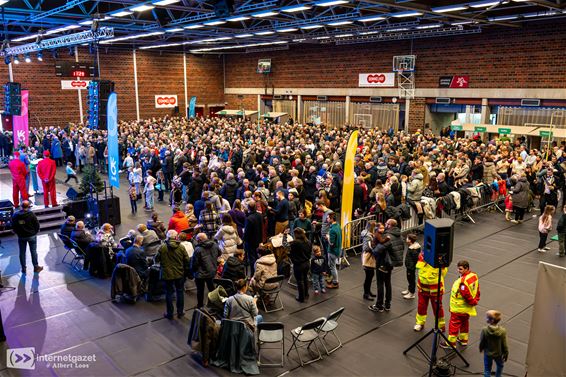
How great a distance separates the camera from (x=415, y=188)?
1075cm

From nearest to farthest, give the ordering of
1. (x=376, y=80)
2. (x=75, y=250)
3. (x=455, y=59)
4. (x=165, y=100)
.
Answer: (x=75, y=250)
(x=455, y=59)
(x=376, y=80)
(x=165, y=100)

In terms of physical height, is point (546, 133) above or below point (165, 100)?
below

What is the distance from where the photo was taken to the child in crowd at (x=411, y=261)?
7.11 meters

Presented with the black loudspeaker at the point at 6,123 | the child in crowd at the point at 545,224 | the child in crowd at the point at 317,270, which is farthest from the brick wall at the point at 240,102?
the child in crowd at the point at 317,270

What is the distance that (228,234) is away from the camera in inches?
311

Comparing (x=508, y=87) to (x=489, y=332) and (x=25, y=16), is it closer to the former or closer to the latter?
(x=489, y=332)

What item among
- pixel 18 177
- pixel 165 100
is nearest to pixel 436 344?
pixel 18 177

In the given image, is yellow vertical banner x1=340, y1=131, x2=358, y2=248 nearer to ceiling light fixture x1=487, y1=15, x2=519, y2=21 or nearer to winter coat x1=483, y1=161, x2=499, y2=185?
winter coat x1=483, y1=161, x2=499, y2=185

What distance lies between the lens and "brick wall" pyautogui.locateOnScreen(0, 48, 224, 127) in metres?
27.4

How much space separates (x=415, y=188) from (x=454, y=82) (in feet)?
45.4

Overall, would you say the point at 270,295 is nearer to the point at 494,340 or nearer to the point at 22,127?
the point at 494,340

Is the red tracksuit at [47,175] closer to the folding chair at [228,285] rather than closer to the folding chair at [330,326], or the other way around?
the folding chair at [228,285]

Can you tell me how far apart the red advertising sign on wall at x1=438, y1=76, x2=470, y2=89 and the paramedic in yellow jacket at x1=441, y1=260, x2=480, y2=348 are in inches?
722

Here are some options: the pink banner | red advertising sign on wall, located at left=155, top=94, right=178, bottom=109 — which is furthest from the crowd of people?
red advertising sign on wall, located at left=155, top=94, right=178, bottom=109
